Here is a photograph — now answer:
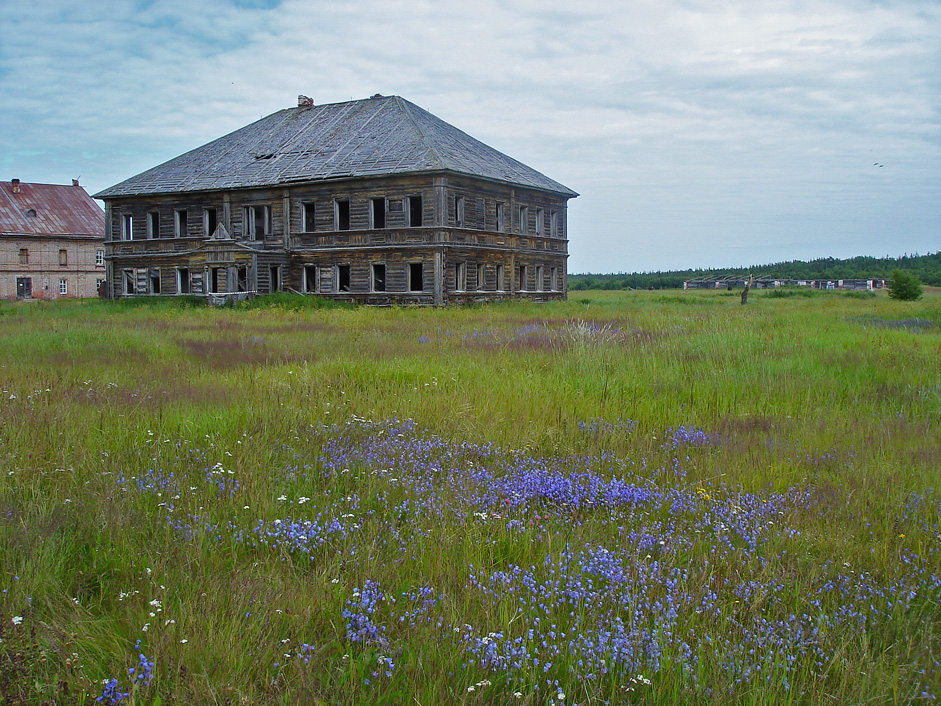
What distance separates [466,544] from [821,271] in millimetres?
107949

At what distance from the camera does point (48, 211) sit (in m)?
57.8

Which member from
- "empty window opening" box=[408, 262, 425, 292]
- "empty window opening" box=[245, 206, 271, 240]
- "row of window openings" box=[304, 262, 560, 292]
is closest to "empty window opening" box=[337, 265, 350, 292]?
"row of window openings" box=[304, 262, 560, 292]

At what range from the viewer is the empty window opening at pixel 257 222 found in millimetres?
33812

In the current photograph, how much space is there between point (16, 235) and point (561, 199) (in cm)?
4291

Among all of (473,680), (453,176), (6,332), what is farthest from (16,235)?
(473,680)

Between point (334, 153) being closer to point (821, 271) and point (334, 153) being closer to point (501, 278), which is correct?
point (501, 278)

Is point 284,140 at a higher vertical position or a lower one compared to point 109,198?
higher

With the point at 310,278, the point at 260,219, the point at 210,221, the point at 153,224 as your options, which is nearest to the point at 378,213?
the point at 310,278

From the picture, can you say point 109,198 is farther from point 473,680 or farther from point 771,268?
point 771,268

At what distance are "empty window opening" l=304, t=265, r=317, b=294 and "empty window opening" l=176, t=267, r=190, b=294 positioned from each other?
684 centimetres

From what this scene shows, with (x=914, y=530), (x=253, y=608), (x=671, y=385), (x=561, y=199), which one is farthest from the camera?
(x=561, y=199)

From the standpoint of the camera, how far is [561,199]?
127 ft

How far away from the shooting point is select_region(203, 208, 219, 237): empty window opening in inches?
1384

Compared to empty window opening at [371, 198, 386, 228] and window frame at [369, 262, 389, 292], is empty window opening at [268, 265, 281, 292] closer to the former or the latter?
window frame at [369, 262, 389, 292]
